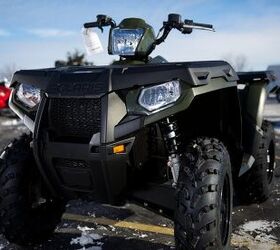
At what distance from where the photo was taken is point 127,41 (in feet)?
11.4

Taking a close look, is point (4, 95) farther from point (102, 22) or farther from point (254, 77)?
point (254, 77)

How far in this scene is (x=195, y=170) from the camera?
8.71ft

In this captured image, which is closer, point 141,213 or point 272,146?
point 141,213

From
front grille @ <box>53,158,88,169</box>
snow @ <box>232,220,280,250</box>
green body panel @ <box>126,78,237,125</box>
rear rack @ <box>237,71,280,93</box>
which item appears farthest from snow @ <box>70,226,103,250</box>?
rear rack @ <box>237,71,280,93</box>

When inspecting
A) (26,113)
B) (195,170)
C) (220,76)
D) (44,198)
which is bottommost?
(44,198)

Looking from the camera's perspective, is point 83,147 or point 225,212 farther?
point 225,212

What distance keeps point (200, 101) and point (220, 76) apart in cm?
50

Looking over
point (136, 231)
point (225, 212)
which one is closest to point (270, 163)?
point (136, 231)

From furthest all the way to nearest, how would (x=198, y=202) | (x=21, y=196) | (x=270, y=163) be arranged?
(x=270, y=163) < (x=21, y=196) < (x=198, y=202)

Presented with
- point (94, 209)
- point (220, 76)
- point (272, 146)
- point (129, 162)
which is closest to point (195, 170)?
point (129, 162)

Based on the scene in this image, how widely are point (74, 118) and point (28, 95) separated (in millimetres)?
520

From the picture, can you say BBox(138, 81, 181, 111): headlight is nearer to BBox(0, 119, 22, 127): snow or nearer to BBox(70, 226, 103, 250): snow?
BBox(70, 226, 103, 250): snow

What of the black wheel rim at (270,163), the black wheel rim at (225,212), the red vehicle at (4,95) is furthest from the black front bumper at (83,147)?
the red vehicle at (4,95)

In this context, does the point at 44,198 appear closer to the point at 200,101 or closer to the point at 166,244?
the point at 166,244
